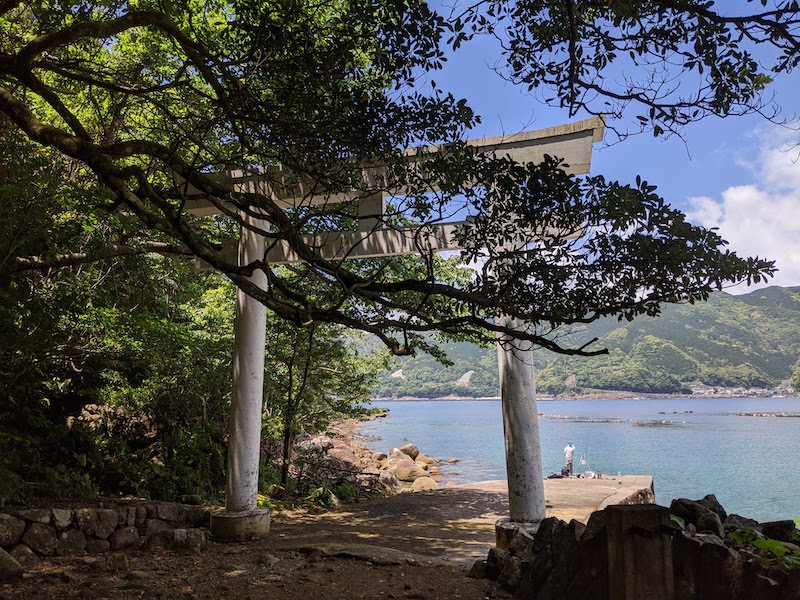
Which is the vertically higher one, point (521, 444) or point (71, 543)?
point (521, 444)

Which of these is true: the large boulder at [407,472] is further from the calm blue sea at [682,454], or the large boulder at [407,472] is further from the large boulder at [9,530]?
the large boulder at [9,530]

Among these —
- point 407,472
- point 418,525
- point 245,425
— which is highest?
point 245,425

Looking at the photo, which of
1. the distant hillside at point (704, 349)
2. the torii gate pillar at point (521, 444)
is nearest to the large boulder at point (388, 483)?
the torii gate pillar at point (521, 444)

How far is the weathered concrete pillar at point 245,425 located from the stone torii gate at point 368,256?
0.01m

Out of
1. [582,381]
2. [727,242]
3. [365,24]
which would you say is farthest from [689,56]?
[582,381]

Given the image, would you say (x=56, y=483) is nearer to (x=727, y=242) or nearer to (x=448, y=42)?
(x=448, y=42)

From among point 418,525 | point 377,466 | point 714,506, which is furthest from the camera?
point 377,466

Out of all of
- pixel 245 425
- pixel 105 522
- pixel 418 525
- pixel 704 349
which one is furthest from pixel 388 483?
pixel 704 349

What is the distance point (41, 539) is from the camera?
4.65 metres

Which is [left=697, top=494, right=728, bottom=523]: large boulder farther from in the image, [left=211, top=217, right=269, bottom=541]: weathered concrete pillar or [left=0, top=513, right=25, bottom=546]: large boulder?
[left=0, top=513, right=25, bottom=546]: large boulder

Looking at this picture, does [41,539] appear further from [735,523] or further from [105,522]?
[735,523]

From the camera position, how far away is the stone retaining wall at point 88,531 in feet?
14.6

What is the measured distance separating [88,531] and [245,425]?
1923 millimetres

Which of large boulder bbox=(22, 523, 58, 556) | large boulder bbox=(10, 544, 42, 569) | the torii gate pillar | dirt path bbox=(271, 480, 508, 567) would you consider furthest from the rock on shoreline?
large boulder bbox=(10, 544, 42, 569)
